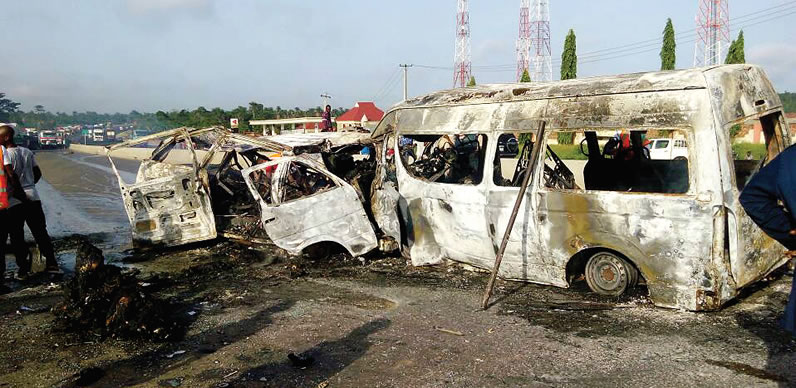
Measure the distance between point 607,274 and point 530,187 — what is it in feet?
3.85

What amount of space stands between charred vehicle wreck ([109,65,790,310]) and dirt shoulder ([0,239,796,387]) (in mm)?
410

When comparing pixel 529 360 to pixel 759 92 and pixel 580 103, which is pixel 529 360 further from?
pixel 759 92

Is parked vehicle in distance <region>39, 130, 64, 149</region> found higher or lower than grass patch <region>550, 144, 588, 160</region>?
higher

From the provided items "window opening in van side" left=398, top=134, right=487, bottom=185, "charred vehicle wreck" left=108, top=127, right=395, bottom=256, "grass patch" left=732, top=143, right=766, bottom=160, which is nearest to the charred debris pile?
"charred vehicle wreck" left=108, top=127, right=395, bottom=256

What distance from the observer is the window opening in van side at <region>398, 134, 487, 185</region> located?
25.3 ft

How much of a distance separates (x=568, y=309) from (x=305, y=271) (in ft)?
11.4

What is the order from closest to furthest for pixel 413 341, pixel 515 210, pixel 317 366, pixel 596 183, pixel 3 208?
1. pixel 317 366
2. pixel 413 341
3. pixel 515 210
4. pixel 3 208
5. pixel 596 183

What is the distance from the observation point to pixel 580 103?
19.6 feet

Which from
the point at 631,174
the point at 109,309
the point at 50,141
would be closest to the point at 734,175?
the point at 631,174

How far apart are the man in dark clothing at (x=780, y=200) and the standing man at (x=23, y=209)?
7902mm

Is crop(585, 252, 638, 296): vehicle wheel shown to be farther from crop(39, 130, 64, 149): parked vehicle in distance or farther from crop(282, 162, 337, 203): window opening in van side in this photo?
crop(39, 130, 64, 149): parked vehicle in distance

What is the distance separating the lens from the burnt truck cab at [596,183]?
17.0 feet

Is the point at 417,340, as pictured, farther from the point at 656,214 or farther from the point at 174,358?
the point at 656,214

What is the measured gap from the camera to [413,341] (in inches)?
201
